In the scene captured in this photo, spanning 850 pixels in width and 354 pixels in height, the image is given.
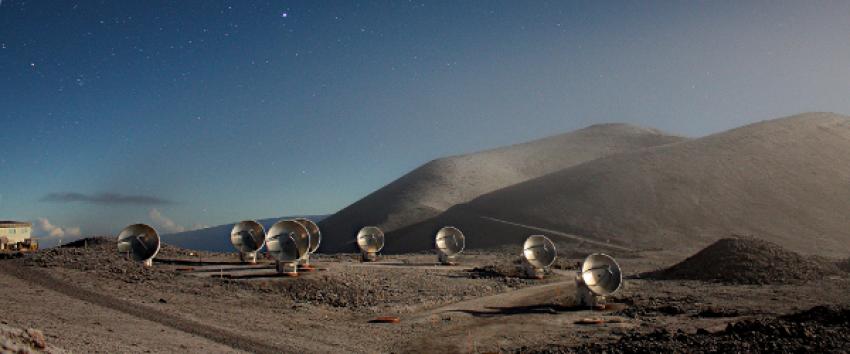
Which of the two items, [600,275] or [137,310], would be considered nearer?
[137,310]

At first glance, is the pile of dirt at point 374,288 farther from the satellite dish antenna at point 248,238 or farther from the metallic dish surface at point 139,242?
the metallic dish surface at point 139,242

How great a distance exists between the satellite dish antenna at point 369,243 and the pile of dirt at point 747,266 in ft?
74.6

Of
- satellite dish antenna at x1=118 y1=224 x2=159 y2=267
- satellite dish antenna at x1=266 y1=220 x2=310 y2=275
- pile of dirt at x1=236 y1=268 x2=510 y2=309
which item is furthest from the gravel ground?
satellite dish antenna at x1=118 y1=224 x2=159 y2=267

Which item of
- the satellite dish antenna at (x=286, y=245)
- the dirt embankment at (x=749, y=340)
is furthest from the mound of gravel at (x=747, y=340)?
the satellite dish antenna at (x=286, y=245)

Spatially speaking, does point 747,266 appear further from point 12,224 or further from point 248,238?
point 12,224

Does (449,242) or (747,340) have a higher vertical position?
(449,242)

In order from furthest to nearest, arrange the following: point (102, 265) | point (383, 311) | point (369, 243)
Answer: point (369, 243), point (102, 265), point (383, 311)

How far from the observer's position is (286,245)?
3347 centimetres

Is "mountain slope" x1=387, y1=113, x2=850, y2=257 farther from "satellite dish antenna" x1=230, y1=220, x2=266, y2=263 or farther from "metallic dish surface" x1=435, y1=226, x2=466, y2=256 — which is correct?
"satellite dish antenna" x1=230, y1=220, x2=266, y2=263

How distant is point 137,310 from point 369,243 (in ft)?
106

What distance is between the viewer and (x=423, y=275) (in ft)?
132

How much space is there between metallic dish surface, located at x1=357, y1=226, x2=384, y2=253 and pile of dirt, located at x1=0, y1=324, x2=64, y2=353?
4176cm

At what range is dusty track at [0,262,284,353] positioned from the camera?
64.1 feet

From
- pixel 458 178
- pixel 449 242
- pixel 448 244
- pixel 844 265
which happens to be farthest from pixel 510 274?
pixel 458 178
